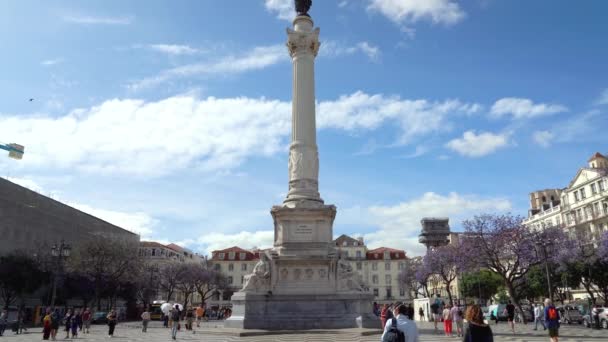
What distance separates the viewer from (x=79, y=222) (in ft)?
214

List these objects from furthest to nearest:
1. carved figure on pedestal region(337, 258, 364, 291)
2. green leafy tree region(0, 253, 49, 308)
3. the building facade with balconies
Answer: the building facade with balconies, green leafy tree region(0, 253, 49, 308), carved figure on pedestal region(337, 258, 364, 291)

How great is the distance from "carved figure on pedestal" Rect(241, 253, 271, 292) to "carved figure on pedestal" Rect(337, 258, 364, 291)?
3642mm

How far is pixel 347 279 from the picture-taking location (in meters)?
24.8

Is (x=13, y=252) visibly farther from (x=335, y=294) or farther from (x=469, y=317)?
(x=469, y=317)

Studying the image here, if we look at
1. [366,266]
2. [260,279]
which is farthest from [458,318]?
[366,266]

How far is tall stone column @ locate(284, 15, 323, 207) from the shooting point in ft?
90.1

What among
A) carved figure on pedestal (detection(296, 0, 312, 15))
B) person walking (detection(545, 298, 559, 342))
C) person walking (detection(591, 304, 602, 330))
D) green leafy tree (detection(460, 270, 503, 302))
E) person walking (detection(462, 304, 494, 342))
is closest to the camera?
person walking (detection(462, 304, 494, 342))

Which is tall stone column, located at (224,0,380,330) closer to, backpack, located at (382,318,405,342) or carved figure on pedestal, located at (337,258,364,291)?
carved figure on pedestal, located at (337,258,364,291)

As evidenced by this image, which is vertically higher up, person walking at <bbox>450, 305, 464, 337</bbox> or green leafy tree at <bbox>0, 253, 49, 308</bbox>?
green leafy tree at <bbox>0, 253, 49, 308</bbox>

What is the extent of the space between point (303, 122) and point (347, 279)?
30.7ft

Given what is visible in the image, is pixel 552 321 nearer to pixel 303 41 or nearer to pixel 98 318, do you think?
pixel 303 41

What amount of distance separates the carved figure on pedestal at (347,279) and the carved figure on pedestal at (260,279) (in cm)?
364

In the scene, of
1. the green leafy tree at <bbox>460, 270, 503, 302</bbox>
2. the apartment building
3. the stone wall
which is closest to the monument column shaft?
the stone wall

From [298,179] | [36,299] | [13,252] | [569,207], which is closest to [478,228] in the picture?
[298,179]
